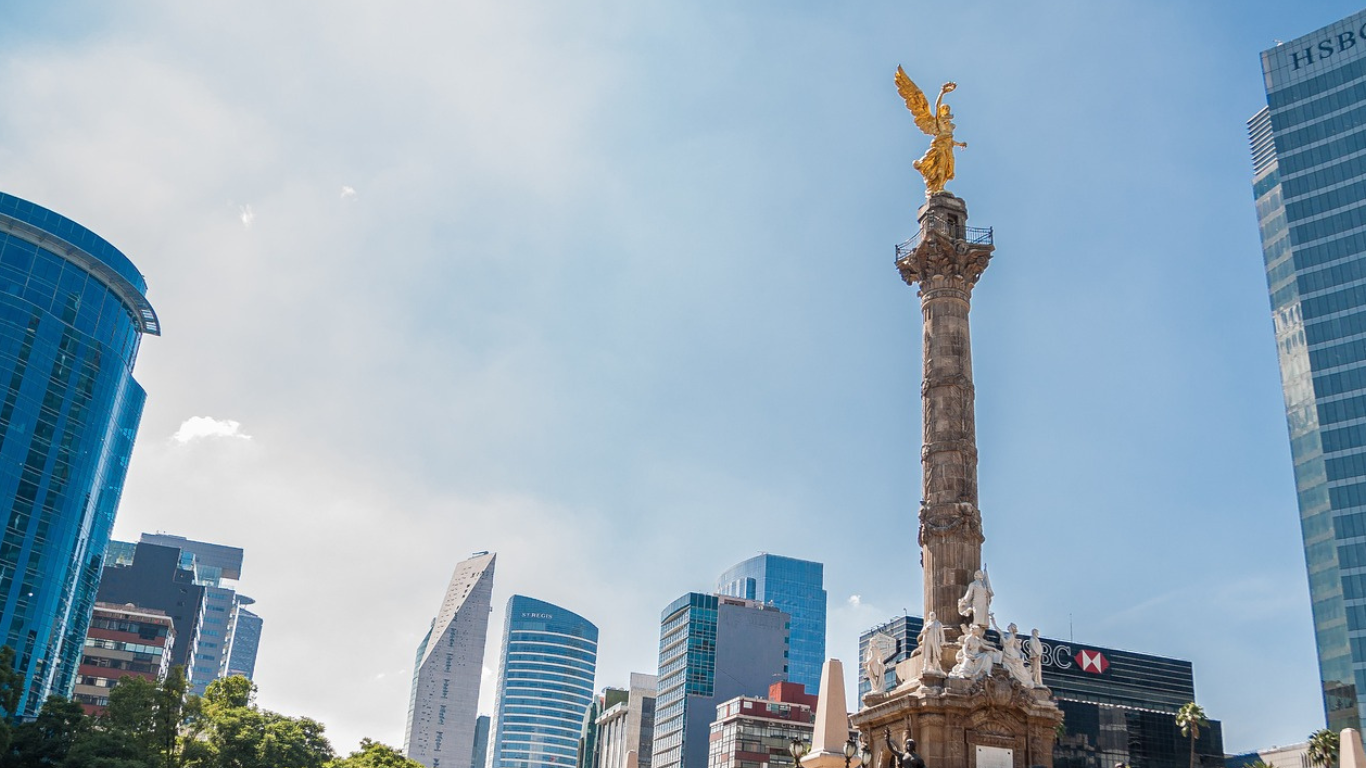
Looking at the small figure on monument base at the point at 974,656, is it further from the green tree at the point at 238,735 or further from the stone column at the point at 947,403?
the green tree at the point at 238,735

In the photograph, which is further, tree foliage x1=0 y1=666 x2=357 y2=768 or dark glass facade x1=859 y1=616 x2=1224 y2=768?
dark glass facade x1=859 y1=616 x2=1224 y2=768

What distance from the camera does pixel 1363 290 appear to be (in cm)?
9656

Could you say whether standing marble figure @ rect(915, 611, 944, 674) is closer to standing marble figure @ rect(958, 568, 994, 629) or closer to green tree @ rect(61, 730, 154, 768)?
standing marble figure @ rect(958, 568, 994, 629)

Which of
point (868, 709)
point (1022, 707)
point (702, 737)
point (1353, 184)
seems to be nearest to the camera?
point (1022, 707)

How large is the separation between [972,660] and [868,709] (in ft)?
12.8

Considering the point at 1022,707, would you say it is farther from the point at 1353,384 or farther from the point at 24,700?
the point at 24,700

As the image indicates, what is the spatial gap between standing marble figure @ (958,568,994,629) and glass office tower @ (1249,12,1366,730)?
73.1 meters

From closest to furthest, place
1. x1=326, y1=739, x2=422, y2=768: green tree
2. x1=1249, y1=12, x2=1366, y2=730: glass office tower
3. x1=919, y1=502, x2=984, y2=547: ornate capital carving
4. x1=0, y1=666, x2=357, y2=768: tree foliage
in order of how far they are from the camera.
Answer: x1=919, y1=502, x2=984, y2=547: ornate capital carving, x1=0, y1=666, x2=357, y2=768: tree foliage, x1=326, y1=739, x2=422, y2=768: green tree, x1=1249, y1=12, x2=1366, y2=730: glass office tower

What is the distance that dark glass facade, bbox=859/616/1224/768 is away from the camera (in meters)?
107

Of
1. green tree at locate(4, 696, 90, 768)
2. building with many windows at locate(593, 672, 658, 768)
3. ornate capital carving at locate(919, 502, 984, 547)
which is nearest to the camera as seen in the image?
ornate capital carving at locate(919, 502, 984, 547)

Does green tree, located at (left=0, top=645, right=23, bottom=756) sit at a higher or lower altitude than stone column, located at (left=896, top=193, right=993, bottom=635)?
lower

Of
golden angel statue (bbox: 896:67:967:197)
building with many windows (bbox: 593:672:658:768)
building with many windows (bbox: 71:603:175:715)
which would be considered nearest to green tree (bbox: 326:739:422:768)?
golden angel statue (bbox: 896:67:967:197)

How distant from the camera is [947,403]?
126 feet

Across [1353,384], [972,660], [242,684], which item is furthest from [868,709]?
[1353,384]
